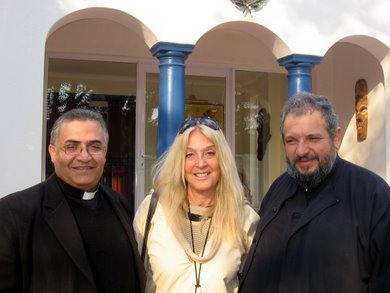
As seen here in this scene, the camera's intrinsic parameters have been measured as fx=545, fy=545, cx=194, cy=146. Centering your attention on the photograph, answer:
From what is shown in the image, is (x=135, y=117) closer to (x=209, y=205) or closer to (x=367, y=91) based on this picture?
(x=367, y=91)

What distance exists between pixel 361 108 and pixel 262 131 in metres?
1.70

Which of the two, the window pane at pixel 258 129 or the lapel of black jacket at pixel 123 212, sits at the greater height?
the window pane at pixel 258 129

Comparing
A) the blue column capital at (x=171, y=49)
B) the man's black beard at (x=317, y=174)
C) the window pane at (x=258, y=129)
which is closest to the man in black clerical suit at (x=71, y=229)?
the man's black beard at (x=317, y=174)

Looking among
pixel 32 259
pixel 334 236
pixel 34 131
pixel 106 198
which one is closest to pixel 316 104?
pixel 334 236

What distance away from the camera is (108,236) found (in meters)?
2.55

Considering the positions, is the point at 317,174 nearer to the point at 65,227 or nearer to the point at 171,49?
the point at 65,227

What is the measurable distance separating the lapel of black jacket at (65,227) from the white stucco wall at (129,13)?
123 inches

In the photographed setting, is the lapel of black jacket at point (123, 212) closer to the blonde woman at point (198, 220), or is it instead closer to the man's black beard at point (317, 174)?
the blonde woman at point (198, 220)

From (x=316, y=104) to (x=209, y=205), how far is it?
0.83 metres

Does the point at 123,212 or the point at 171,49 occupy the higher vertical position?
the point at 171,49

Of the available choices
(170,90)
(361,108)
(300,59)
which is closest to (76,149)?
(170,90)

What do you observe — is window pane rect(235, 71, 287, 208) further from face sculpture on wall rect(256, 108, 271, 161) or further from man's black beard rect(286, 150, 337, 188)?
man's black beard rect(286, 150, 337, 188)

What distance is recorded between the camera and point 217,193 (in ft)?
9.95

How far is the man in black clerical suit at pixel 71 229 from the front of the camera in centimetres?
221
